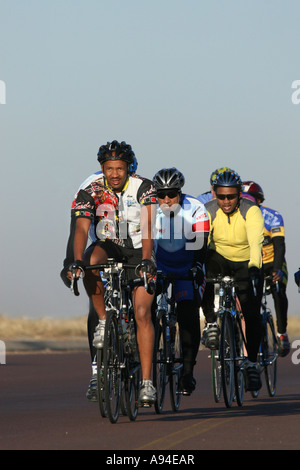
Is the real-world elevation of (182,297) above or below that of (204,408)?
above

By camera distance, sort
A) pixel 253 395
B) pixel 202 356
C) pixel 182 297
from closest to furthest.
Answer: pixel 182 297, pixel 253 395, pixel 202 356

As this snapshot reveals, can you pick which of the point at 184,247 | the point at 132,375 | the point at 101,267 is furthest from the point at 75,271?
the point at 184,247

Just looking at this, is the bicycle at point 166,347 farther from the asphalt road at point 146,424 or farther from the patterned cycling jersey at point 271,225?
the patterned cycling jersey at point 271,225

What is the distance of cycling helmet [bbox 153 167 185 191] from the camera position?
12.2m

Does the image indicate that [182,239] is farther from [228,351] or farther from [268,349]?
[268,349]

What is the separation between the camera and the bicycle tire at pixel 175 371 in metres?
12.1

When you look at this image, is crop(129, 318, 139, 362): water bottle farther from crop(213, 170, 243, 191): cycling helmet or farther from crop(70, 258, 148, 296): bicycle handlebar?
crop(213, 170, 243, 191): cycling helmet

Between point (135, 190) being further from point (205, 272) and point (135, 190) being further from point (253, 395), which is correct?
point (253, 395)

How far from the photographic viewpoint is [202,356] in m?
24.9

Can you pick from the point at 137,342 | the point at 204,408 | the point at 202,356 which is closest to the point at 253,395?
the point at 204,408

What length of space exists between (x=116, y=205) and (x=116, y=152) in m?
0.46

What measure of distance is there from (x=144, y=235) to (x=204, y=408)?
8.15ft

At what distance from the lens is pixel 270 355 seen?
599 inches

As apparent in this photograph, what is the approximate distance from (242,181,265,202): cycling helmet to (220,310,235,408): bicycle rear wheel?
3.23 meters
